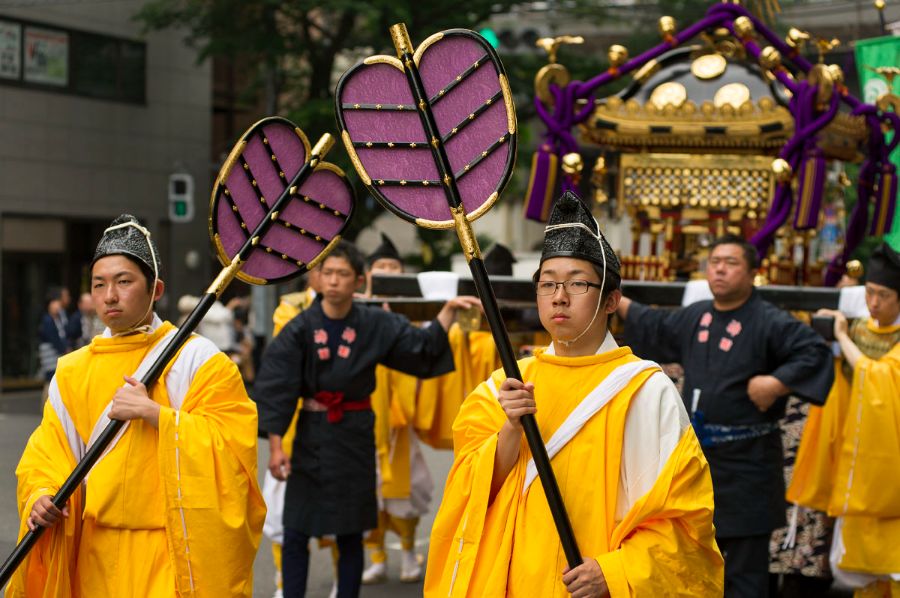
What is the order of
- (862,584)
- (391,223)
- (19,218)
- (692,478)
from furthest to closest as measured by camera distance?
(391,223) → (19,218) → (862,584) → (692,478)

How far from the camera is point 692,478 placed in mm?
3320

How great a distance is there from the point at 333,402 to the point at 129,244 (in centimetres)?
219

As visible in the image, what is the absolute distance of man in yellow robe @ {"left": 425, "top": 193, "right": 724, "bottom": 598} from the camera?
3281 millimetres

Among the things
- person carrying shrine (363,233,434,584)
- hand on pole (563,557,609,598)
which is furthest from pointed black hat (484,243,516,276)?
hand on pole (563,557,609,598)

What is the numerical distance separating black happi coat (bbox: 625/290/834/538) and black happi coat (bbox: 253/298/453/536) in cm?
132

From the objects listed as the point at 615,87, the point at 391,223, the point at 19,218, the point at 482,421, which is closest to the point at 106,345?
the point at 482,421

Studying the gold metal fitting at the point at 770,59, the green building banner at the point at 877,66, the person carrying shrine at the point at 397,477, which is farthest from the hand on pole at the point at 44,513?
the green building banner at the point at 877,66

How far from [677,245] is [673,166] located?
1.75ft

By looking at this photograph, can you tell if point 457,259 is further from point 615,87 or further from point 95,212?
point 95,212

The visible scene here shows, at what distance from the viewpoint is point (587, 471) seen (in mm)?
3334

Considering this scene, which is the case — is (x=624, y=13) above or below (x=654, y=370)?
above

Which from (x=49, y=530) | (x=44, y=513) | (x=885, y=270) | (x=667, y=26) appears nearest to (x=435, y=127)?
(x=44, y=513)

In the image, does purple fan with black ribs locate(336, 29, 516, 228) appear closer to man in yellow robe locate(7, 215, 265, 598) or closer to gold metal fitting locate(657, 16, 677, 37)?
man in yellow robe locate(7, 215, 265, 598)

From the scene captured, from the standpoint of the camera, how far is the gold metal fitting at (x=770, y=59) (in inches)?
269
